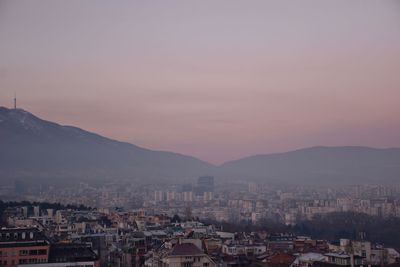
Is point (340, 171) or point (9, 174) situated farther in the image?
point (340, 171)

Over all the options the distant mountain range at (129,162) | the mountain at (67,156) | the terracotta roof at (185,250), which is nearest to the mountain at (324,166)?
the distant mountain range at (129,162)

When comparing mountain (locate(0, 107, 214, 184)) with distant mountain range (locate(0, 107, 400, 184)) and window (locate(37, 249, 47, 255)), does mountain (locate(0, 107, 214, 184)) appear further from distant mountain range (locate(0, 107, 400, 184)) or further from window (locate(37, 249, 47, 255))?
window (locate(37, 249, 47, 255))

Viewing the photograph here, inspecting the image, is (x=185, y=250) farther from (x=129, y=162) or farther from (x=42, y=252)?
(x=129, y=162)

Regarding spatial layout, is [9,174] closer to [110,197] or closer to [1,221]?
[110,197]

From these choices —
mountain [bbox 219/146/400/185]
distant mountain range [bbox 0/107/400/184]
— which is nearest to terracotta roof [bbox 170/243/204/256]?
distant mountain range [bbox 0/107/400/184]

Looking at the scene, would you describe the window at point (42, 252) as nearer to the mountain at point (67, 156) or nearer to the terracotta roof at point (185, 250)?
the terracotta roof at point (185, 250)

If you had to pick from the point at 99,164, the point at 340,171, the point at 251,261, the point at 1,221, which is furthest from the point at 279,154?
the point at 251,261

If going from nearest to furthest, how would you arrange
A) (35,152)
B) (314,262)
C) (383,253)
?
(314,262) < (383,253) < (35,152)
